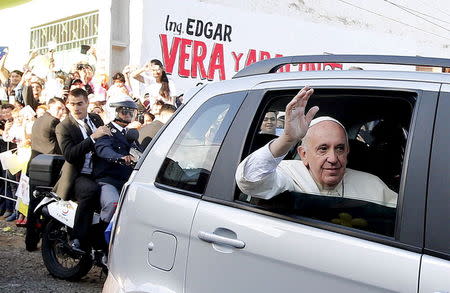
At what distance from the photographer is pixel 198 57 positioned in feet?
45.1

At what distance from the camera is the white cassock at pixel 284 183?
8.27ft

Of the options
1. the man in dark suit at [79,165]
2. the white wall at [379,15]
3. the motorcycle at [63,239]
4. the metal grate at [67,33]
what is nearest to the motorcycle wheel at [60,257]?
the motorcycle at [63,239]

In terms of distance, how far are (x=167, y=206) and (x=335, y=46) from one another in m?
14.4

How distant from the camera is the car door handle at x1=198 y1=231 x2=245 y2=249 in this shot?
99.9 inches

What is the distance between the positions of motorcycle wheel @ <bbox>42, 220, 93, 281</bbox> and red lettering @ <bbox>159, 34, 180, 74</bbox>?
24.1 ft

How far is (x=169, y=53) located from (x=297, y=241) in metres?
11.3

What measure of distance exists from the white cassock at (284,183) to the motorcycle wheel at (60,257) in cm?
392

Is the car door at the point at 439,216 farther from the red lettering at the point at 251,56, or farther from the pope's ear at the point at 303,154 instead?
the red lettering at the point at 251,56

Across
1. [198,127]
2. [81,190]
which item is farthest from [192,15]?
[198,127]

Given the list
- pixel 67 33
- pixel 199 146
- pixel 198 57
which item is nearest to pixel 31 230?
pixel 199 146

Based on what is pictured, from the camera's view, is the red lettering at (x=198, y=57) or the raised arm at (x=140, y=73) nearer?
the raised arm at (x=140, y=73)

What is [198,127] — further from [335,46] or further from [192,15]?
[335,46]

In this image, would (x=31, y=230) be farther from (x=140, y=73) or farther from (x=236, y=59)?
(x=236, y=59)

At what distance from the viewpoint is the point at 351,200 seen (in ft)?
8.11
